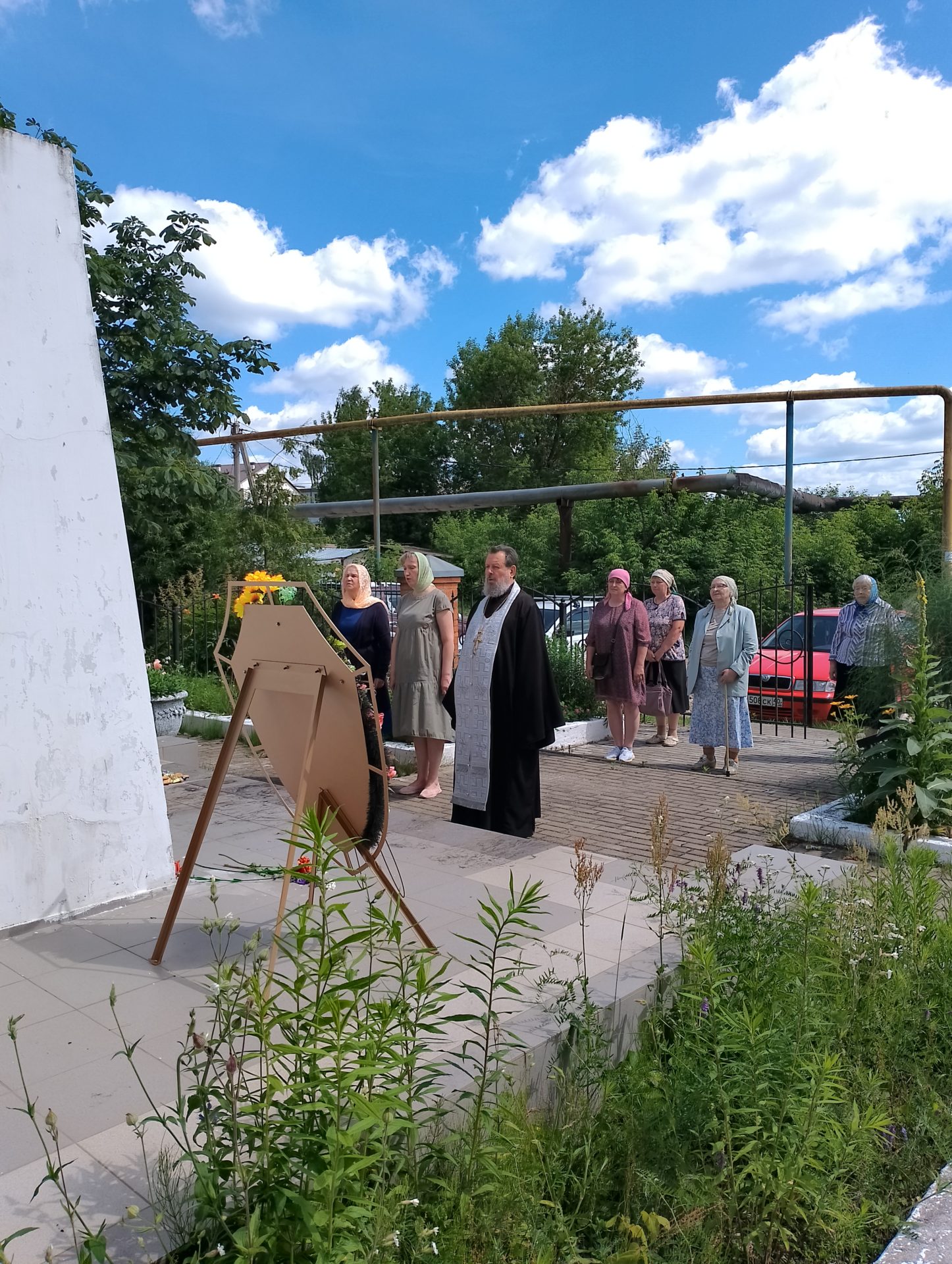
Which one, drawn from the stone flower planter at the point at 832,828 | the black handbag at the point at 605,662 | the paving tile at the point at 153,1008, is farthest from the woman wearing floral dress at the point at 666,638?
the paving tile at the point at 153,1008

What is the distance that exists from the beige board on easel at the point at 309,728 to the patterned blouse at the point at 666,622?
6.34m

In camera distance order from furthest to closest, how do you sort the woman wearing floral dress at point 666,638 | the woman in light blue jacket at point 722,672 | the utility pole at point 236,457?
the utility pole at point 236,457 < the woman wearing floral dress at point 666,638 < the woman in light blue jacket at point 722,672

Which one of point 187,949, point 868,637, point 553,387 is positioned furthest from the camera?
point 553,387

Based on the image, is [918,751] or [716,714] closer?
[918,751]

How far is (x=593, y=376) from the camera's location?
42.0 m

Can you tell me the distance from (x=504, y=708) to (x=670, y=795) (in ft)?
7.71

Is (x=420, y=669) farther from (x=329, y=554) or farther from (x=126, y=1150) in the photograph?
(x=329, y=554)

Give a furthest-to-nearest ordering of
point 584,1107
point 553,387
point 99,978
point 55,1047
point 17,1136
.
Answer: point 553,387
point 99,978
point 55,1047
point 584,1107
point 17,1136

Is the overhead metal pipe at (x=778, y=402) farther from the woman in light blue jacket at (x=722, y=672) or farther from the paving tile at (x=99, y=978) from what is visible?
the paving tile at (x=99, y=978)

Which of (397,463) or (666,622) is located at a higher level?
(397,463)

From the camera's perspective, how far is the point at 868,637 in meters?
6.96

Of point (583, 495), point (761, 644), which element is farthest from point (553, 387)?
point (761, 644)

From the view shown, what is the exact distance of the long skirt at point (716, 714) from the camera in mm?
8398

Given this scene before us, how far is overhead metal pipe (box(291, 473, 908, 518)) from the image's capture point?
20906 mm
